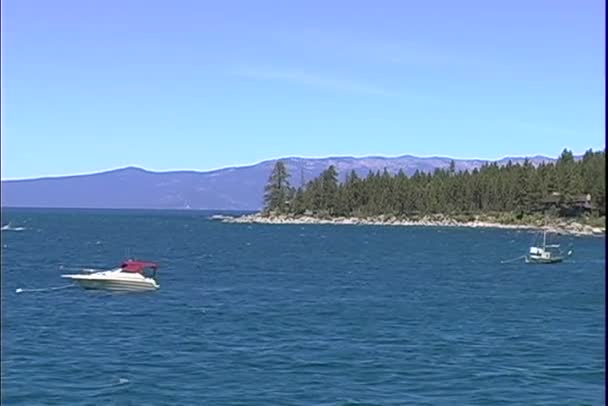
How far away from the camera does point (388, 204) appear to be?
14888 cm

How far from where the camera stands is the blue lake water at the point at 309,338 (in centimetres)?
1931

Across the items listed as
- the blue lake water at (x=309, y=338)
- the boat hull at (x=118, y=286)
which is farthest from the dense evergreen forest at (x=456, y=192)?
the boat hull at (x=118, y=286)

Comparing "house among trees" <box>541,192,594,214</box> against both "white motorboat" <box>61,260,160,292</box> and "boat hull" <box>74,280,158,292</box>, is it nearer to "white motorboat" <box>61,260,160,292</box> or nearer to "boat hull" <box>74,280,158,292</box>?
"white motorboat" <box>61,260,160,292</box>

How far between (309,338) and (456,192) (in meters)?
115

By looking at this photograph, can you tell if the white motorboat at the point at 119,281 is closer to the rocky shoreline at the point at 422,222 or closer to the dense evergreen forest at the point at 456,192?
the dense evergreen forest at the point at 456,192

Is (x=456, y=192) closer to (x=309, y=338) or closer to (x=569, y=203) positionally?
(x=569, y=203)

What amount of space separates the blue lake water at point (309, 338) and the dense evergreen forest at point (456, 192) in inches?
2598

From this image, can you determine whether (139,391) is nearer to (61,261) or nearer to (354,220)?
(61,261)

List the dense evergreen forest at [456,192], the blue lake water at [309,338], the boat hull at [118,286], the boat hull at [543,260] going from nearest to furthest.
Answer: the blue lake water at [309,338]
the boat hull at [118,286]
the boat hull at [543,260]
the dense evergreen forest at [456,192]

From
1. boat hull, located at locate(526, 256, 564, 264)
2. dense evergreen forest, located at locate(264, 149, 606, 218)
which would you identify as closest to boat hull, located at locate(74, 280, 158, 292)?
boat hull, located at locate(526, 256, 564, 264)

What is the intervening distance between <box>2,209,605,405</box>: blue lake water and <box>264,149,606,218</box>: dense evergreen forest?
217ft

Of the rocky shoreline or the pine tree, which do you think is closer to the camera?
the rocky shoreline

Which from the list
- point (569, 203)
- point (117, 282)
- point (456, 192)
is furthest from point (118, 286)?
point (456, 192)

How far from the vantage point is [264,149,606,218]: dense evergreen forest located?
121 metres
